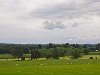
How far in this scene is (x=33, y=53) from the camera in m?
198

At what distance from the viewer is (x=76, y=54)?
197 m

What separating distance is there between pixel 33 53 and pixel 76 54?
29.8 metres
